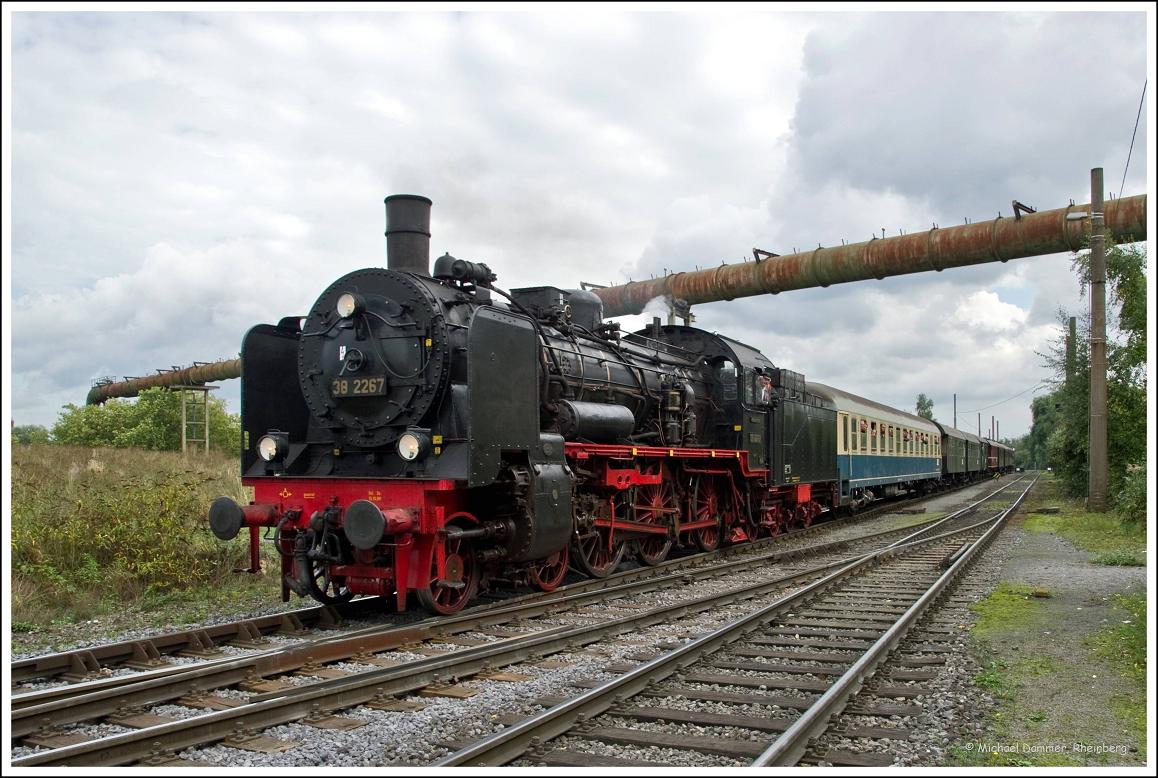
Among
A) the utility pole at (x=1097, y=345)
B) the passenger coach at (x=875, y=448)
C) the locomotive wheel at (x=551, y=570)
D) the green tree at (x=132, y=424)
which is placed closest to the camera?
the locomotive wheel at (x=551, y=570)

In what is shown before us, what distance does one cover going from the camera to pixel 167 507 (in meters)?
9.82

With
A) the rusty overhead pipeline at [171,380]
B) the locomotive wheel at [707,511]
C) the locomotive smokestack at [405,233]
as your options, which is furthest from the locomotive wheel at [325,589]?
the rusty overhead pipeline at [171,380]

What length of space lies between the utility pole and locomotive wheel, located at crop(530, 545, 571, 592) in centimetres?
1178

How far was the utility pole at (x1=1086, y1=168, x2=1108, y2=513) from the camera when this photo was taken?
1530 centimetres

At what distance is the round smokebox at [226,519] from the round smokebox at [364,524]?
148 cm

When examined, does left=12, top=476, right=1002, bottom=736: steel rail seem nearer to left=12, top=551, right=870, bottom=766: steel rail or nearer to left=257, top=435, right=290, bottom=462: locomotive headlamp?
left=12, top=551, right=870, bottom=766: steel rail

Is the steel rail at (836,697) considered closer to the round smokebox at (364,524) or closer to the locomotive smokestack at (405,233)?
the round smokebox at (364,524)

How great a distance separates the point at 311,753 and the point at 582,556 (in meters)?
5.67

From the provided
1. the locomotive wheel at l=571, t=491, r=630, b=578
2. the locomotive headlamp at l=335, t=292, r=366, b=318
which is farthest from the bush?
the locomotive headlamp at l=335, t=292, r=366, b=318

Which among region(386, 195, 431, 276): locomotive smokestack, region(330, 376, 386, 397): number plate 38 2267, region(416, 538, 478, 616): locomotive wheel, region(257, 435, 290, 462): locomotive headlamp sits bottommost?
region(416, 538, 478, 616): locomotive wheel

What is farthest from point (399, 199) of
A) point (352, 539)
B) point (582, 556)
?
point (582, 556)

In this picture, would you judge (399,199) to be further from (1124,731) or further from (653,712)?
(1124,731)

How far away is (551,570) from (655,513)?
2321mm

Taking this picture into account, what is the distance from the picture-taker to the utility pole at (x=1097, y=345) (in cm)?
1530
